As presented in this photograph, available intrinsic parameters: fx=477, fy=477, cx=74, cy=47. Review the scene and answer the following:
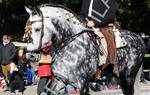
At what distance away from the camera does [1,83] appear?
17.9 m

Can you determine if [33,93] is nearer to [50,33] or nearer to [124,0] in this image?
[124,0]

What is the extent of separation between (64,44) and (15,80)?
23.5 ft

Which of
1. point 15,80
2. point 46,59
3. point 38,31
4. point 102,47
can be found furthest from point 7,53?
point 38,31

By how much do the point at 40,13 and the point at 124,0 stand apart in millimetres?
12495

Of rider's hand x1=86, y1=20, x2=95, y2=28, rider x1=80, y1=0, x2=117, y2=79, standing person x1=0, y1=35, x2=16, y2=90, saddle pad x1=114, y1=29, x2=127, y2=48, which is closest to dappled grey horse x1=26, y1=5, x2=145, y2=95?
rider's hand x1=86, y1=20, x2=95, y2=28

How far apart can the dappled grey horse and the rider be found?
368mm

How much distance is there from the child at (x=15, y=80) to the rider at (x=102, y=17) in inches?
240

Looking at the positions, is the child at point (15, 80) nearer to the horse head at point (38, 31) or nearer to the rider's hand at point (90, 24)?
the rider's hand at point (90, 24)

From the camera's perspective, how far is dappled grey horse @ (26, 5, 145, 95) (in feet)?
24.5

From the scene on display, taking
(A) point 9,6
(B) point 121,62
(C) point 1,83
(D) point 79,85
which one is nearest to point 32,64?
(C) point 1,83

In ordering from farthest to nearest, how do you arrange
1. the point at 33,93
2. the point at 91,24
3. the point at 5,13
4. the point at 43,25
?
the point at 5,13 < the point at 33,93 < the point at 91,24 < the point at 43,25

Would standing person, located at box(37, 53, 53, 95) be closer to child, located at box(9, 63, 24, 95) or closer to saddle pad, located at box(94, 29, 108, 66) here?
saddle pad, located at box(94, 29, 108, 66)

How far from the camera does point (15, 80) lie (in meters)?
14.6

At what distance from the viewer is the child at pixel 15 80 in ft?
47.5
